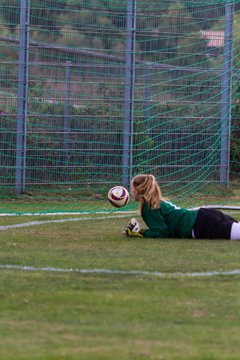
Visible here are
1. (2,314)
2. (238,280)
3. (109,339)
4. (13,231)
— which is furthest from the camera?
(13,231)

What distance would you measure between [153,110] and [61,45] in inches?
89.2

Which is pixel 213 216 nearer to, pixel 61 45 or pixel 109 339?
pixel 109 339

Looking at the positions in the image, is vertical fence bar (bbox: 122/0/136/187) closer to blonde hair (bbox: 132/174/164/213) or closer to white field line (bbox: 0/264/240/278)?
blonde hair (bbox: 132/174/164/213)

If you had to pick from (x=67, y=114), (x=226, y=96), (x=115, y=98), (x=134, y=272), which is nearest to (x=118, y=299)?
(x=134, y=272)

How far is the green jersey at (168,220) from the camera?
35.6 ft

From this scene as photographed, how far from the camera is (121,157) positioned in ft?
57.6

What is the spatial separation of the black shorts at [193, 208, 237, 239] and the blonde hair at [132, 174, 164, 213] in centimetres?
56

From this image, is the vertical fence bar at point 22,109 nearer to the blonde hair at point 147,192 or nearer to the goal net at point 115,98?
the goal net at point 115,98

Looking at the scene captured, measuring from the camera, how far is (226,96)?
18.2m

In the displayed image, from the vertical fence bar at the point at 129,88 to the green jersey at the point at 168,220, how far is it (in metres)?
6.40

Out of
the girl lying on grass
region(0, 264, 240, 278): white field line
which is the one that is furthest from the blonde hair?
region(0, 264, 240, 278): white field line

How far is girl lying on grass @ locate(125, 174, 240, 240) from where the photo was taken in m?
10.8

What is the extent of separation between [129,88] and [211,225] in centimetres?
718

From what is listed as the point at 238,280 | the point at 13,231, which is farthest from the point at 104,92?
the point at 238,280
